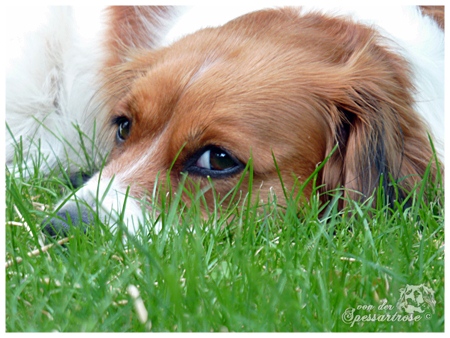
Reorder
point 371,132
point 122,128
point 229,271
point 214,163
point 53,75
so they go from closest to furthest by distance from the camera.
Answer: point 229,271
point 214,163
point 371,132
point 122,128
point 53,75

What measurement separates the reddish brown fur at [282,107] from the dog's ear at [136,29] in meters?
0.87

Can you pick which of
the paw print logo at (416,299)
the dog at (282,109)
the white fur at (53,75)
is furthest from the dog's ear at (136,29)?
the paw print logo at (416,299)

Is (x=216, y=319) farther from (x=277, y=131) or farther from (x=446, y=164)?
(x=446, y=164)

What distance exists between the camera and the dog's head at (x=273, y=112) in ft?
10.0

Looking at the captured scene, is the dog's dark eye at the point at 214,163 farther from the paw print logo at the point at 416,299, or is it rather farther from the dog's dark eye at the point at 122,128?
the paw print logo at the point at 416,299

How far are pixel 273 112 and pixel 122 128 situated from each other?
80cm

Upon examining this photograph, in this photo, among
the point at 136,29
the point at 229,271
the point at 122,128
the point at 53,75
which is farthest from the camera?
the point at 53,75

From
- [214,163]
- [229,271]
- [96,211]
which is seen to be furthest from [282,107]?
[229,271]

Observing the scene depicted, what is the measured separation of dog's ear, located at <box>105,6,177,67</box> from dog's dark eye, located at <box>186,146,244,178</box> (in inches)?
56.8

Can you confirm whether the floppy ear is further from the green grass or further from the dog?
the green grass

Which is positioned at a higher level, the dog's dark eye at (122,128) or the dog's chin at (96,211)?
the dog's dark eye at (122,128)

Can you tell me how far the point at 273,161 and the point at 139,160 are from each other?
591mm

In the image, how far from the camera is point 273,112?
3.12 meters

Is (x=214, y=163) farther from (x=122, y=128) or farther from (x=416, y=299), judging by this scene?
(x=416, y=299)
